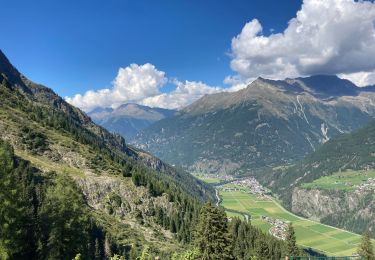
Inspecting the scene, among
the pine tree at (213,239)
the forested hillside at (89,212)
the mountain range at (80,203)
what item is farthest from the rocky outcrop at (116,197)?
the pine tree at (213,239)

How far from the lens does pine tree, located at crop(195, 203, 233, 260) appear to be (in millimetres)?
55469

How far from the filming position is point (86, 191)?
14488 cm

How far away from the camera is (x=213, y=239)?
183 ft

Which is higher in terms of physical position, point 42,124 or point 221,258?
point 42,124

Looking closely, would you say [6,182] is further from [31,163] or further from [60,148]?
[60,148]

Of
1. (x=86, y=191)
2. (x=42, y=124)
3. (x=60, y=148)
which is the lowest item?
(x=86, y=191)

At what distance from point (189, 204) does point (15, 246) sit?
526 feet

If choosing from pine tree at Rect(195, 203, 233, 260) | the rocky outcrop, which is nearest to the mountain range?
the rocky outcrop

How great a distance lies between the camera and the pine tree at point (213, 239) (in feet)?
182

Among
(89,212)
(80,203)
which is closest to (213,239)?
(80,203)

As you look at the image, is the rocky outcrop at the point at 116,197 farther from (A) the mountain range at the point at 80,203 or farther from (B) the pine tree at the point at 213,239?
(B) the pine tree at the point at 213,239

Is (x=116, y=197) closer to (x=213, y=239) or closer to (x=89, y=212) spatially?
(x=89, y=212)

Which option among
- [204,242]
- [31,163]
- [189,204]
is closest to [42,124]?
[31,163]

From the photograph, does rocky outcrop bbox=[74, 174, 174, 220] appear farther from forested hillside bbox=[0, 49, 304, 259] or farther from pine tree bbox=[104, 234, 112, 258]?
pine tree bbox=[104, 234, 112, 258]
